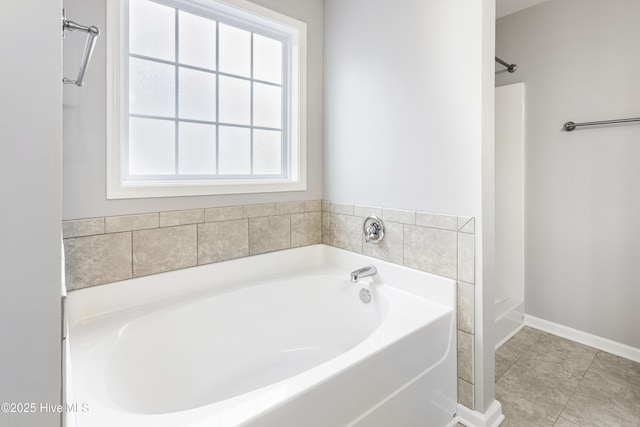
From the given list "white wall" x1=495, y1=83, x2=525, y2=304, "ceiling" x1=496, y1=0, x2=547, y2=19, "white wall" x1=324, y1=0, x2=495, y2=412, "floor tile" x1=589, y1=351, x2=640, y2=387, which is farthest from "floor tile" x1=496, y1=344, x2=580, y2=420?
"ceiling" x1=496, y1=0, x2=547, y2=19

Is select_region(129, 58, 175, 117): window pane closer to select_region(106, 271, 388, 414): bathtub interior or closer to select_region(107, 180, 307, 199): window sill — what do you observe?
select_region(107, 180, 307, 199): window sill

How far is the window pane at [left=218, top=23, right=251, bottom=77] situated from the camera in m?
2.05

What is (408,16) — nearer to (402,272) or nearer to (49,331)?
(402,272)

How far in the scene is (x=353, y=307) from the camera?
77.9 inches

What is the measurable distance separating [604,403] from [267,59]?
2.83 m

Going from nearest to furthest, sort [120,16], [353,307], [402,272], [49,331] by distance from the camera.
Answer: [49,331] < [120,16] < [402,272] < [353,307]

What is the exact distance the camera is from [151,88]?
5.91ft

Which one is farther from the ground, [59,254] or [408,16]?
[408,16]

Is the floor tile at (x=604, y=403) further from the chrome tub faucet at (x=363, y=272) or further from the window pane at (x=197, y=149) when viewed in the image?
the window pane at (x=197, y=149)

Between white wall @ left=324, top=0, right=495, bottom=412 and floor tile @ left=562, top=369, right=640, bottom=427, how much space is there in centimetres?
49

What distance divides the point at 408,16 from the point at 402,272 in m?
Result: 1.41

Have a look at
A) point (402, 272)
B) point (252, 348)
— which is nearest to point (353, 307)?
point (402, 272)

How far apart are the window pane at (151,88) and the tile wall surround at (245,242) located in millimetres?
587

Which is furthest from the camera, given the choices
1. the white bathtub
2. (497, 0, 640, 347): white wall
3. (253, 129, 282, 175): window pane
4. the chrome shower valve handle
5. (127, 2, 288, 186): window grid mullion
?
(253, 129, 282, 175): window pane
